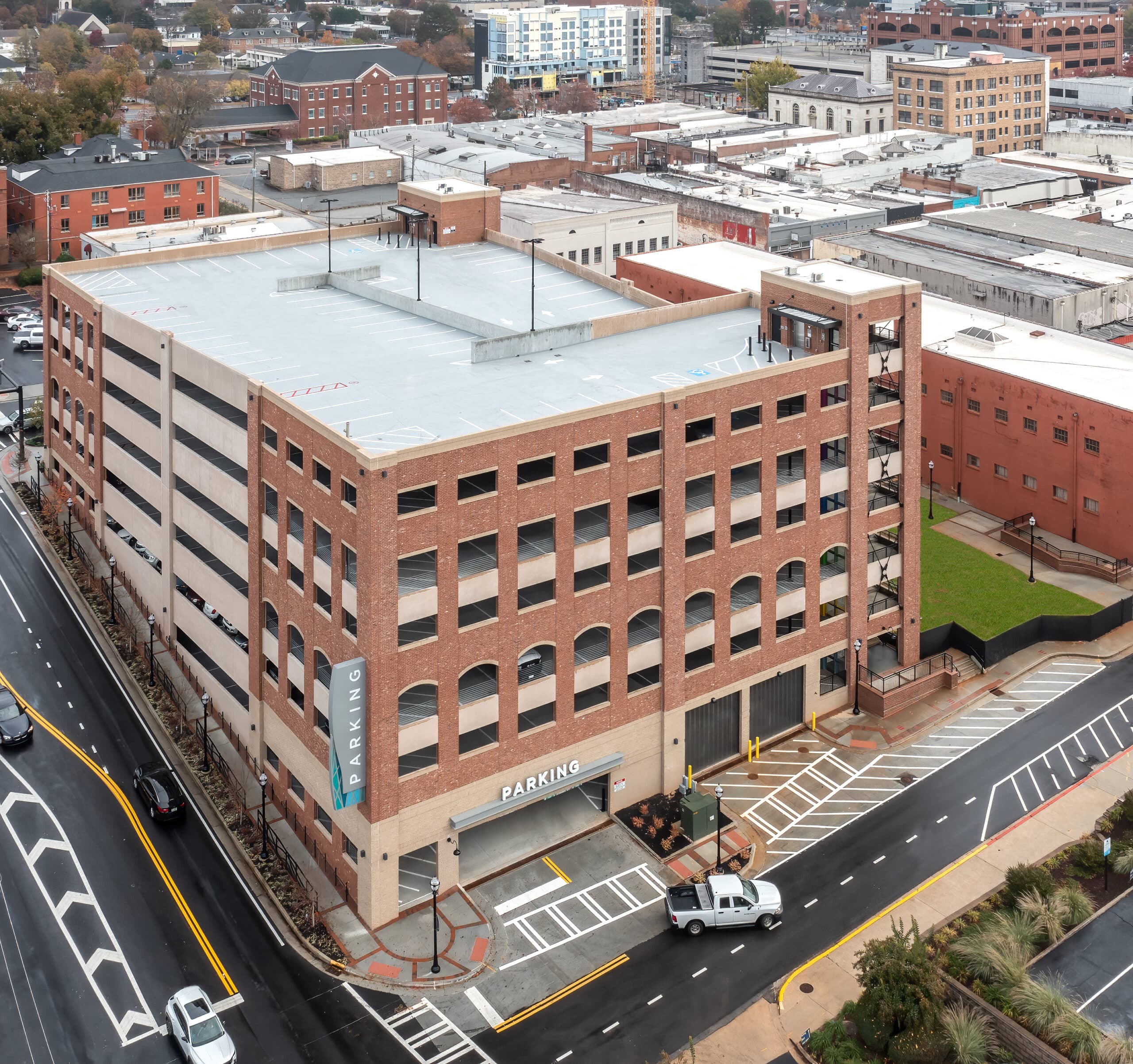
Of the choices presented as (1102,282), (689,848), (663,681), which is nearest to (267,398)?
(663,681)

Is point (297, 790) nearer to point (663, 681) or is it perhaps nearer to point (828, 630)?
point (663, 681)

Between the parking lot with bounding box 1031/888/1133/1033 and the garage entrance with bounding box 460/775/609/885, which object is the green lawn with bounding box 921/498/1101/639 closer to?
the garage entrance with bounding box 460/775/609/885

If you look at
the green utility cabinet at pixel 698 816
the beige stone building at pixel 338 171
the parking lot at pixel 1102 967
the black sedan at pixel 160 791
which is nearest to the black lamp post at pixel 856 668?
the green utility cabinet at pixel 698 816

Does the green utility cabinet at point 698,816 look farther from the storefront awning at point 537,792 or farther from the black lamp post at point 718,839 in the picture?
the storefront awning at point 537,792

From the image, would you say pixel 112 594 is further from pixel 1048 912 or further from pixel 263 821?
pixel 1048 912

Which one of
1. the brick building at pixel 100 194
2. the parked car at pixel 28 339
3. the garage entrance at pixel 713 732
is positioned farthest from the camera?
the brick building at pixel 100 194

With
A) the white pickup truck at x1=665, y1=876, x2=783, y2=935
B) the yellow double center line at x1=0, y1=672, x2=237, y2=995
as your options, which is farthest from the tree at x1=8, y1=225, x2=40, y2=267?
the white pickup truck at x1=665, y1=876, x2=783, y2=935
